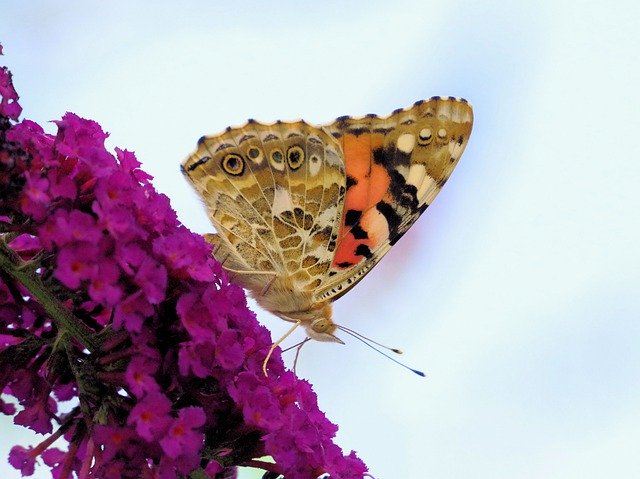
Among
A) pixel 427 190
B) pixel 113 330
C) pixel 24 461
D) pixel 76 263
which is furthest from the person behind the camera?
pixel 427 190

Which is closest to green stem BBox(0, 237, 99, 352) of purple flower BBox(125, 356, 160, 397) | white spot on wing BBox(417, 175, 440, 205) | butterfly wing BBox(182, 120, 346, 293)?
purple flower BBox(125, 356, 160, 397)

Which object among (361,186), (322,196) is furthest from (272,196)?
(361,186)

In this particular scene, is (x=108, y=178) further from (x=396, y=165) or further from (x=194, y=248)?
(x=396, y=165)

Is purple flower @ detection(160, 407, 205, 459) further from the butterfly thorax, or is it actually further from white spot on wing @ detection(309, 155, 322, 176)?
white spot on wing @ detection(309, 155, 322, 176)

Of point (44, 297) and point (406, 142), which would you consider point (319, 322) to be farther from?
point (44, 297)

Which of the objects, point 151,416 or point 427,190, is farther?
point 427,190

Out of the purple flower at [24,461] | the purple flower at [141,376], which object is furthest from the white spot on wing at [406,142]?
the purple flower at [24,461]
